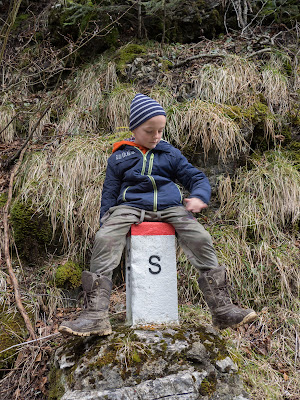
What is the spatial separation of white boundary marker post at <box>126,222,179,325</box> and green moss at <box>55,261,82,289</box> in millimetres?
1168

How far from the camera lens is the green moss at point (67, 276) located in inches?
141

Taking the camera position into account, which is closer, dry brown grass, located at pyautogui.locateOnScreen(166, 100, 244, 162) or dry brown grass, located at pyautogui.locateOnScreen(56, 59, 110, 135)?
dry brown grass, located at pyautogui.locateOnScreen(166, 100, 244, 162)

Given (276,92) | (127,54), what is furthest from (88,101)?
(276,92)

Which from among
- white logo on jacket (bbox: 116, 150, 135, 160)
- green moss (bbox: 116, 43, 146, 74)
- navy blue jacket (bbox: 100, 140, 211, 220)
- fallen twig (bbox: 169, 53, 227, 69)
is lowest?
navy blue jacket (bbox: 100, 140, 211, 220)

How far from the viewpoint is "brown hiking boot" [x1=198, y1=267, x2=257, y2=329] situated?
2.38 metres

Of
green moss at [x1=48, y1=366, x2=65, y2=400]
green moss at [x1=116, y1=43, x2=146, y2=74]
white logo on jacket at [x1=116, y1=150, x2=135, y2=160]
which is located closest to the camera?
green moss at [x1=48, y1=366, x2=65, y2=400]

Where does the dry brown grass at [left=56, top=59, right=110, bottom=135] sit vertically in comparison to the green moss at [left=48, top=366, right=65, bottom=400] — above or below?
above

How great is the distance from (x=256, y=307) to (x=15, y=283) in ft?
7.58

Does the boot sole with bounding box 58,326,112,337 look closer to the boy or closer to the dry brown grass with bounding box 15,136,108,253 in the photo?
the boy

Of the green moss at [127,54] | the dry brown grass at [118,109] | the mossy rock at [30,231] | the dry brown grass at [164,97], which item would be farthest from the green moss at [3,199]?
the green moss at [127,54]

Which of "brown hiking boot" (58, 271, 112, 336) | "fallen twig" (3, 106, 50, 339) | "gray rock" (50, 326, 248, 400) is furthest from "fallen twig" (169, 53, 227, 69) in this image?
"gray rock" (50, 326, 248, 400)

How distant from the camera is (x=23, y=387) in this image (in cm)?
272

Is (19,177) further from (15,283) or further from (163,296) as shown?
(163,296)

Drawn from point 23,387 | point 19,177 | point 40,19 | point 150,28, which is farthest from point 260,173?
point 40,19
